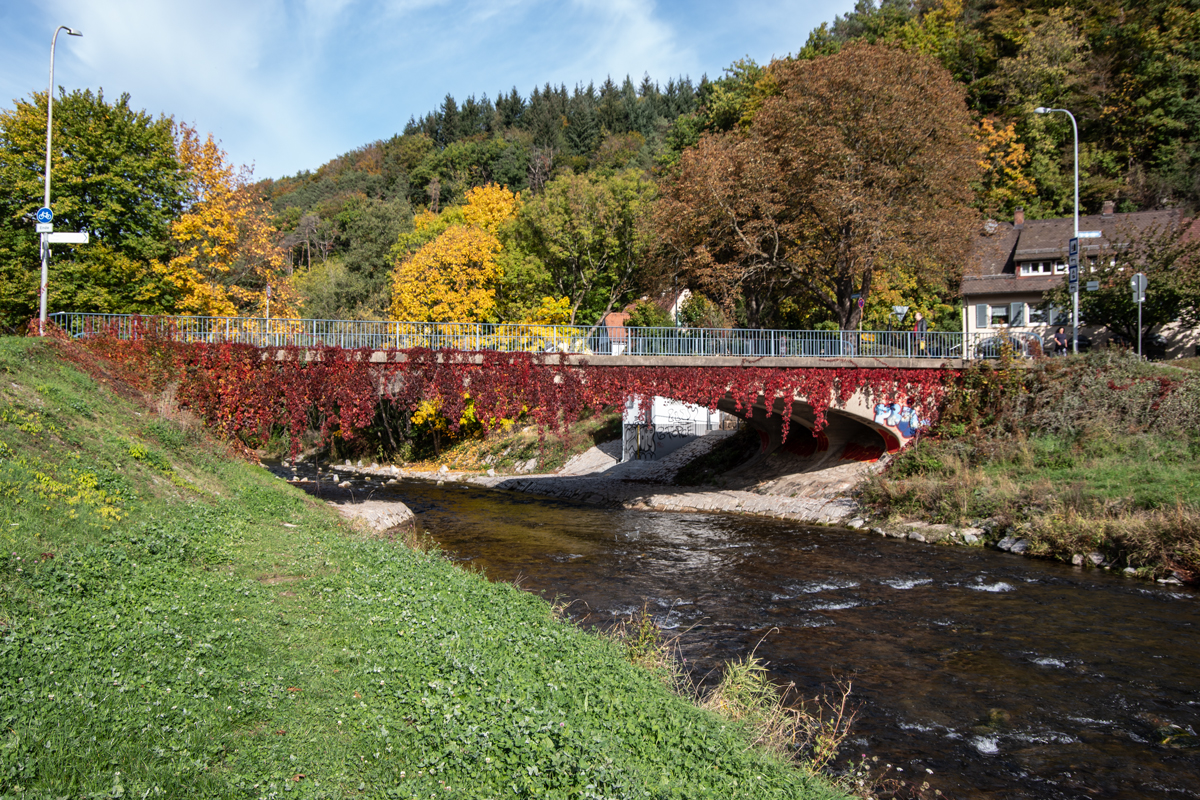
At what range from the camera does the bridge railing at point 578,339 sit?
2225 cm

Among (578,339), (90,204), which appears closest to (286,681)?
(578,339)

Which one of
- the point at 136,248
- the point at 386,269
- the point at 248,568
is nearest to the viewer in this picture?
the point at 248,568

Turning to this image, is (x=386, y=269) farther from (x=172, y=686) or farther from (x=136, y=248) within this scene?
(x=172, y=686)

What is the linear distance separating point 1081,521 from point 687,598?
1050cm

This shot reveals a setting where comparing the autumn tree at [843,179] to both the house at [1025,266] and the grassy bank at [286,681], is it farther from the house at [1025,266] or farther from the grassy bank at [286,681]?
the grassy bank at [286,681]

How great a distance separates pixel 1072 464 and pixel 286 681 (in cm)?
2305

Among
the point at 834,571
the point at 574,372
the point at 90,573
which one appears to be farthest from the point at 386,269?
the point at 90,573

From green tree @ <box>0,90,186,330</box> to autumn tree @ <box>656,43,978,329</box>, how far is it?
75.3 ft

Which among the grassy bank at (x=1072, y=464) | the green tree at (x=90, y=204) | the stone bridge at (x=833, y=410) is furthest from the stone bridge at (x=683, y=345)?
the green tree at (x=90, y=204)

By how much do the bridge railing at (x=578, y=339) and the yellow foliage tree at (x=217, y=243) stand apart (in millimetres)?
7649

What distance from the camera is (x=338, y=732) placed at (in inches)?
232

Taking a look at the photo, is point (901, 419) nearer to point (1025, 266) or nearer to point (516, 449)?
point (1025, 266)

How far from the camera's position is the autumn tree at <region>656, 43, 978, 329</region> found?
27812 millimetres

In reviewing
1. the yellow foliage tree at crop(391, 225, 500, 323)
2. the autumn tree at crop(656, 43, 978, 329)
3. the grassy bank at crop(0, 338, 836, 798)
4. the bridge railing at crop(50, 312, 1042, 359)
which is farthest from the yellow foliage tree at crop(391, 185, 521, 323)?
the grassy bank at crop(0, 338, 836, 798)
